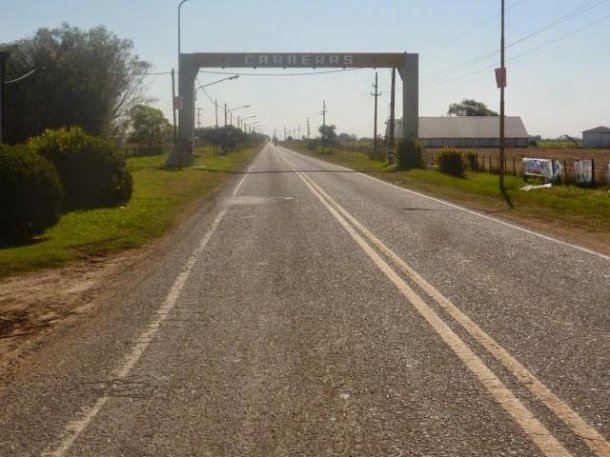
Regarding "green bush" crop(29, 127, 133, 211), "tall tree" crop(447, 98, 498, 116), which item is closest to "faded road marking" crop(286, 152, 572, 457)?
"green bush" crop(29, 127, 133, 211)

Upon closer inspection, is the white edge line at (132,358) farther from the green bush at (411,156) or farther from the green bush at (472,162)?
the green bush at (411,156)

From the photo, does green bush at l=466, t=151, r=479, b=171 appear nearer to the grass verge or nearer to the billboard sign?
the billboard sign

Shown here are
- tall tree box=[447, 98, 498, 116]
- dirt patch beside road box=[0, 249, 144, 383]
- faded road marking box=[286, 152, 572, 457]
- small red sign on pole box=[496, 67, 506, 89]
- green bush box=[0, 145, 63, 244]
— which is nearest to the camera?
faded road marking box=[286, 152, 572, 457]

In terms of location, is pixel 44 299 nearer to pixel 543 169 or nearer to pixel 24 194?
pixel 24 194

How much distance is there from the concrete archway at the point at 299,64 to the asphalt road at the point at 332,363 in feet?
124

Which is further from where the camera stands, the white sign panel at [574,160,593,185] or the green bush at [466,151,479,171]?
the green bush at [466,151,479,171]

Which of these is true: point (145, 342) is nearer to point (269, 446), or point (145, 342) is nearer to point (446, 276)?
point (269, 446)

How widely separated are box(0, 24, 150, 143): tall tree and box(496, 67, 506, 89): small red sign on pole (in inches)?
1416

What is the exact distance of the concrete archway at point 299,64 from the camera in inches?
1919

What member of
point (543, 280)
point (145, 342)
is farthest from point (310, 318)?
point (543, 280)

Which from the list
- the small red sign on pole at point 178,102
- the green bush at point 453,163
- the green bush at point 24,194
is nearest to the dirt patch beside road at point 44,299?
the green bush at point 24,194

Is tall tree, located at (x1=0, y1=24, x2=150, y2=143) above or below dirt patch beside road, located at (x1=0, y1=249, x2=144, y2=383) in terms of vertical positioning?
above

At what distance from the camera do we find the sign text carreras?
48.8 metres

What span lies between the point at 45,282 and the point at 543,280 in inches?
256
